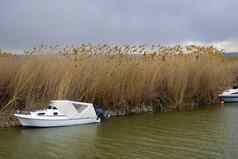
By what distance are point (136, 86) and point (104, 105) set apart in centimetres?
218

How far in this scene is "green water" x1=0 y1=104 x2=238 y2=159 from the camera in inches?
531

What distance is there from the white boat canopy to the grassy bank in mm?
1335

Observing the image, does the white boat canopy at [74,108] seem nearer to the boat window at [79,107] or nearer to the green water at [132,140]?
the boat window at [79,107]

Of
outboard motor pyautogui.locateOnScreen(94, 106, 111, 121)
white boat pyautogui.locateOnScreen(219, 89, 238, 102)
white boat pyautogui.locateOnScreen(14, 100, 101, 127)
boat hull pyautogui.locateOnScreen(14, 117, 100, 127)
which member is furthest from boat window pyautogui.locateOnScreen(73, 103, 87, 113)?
white boat pyautogui.locateOnScreen(219, 89, 238, 102)

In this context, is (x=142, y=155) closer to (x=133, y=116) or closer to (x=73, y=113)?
(x=73, y=113)

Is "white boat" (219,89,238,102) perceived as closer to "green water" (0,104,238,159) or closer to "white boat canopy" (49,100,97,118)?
"green water" (0,104,238,159)

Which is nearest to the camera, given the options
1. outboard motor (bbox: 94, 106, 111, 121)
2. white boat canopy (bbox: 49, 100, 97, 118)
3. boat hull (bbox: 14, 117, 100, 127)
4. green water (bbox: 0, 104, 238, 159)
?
green water (bbox: 0, 104, 238, 159)

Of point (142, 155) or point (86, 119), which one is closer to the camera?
point (142, 155)

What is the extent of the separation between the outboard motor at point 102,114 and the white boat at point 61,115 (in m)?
0.24

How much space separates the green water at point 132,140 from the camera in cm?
1348

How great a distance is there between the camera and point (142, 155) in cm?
1327

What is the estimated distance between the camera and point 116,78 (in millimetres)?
22922

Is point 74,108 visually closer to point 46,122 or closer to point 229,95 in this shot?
point 46,122

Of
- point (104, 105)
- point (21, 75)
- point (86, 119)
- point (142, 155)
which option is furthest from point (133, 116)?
point (142, 155)
